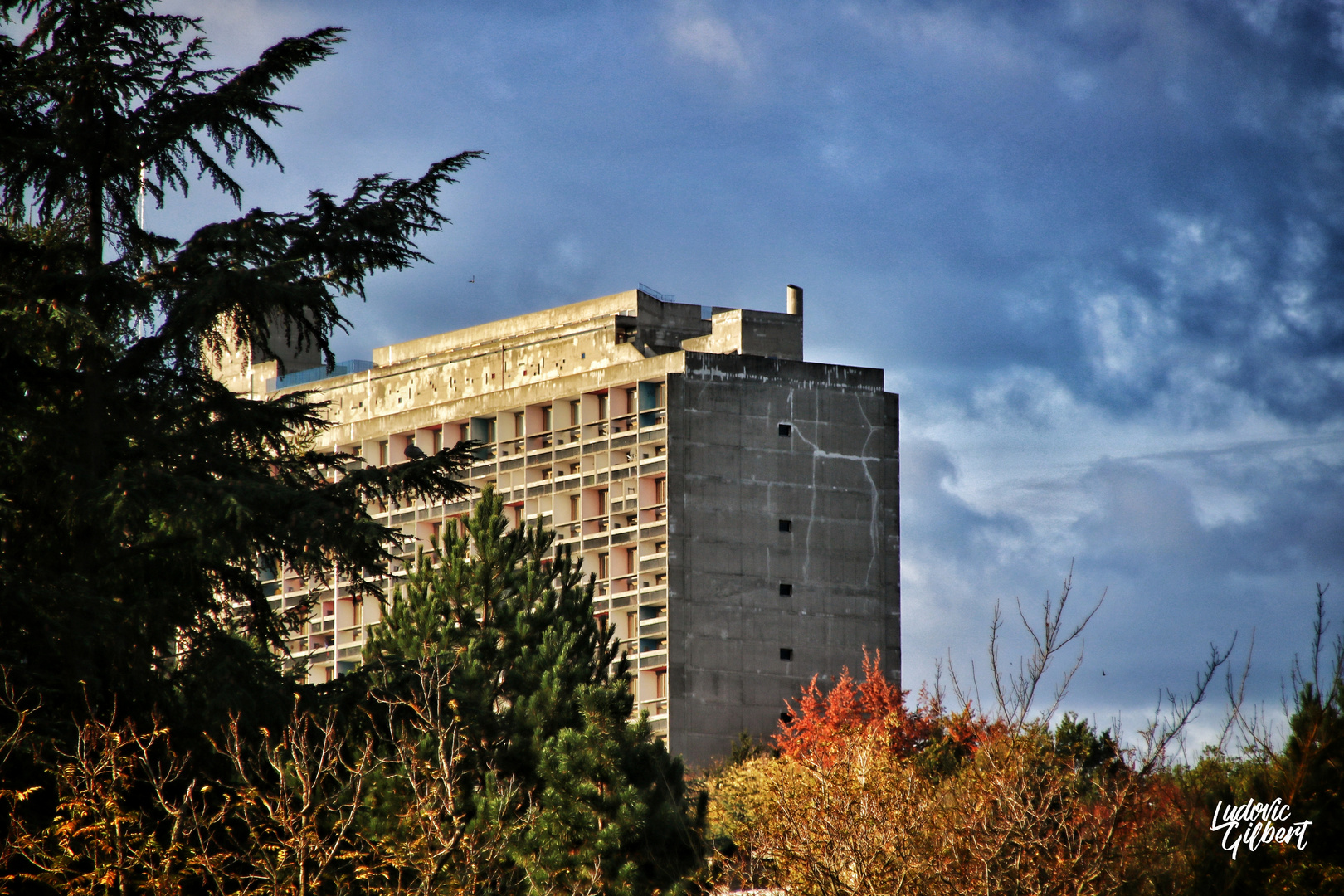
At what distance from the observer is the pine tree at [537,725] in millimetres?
26109

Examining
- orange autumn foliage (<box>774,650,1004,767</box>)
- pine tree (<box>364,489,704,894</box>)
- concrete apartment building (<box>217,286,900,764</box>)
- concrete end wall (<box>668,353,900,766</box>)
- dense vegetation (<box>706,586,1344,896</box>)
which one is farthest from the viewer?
concrete apartment building (<box>217,286,900,764</box>)

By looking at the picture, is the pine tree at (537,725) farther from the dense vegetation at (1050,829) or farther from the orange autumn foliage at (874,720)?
the orange autumn foliage at (874,720)

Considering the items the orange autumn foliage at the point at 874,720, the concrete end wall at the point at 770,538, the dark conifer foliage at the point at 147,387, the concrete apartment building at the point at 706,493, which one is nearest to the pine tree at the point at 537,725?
the dark conifer foliage at the point at 147,387

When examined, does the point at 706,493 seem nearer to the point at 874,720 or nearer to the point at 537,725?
the point at 874,720

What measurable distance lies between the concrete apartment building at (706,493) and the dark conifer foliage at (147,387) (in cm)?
4754

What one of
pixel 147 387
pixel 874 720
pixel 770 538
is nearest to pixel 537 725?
pixel 147 387

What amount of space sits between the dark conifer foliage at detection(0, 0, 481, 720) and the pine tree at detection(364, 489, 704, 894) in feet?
7.06

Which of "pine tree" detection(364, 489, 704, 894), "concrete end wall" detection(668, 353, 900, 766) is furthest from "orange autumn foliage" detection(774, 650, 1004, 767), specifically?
"pine tree" detection(364, 489, 704, 894)

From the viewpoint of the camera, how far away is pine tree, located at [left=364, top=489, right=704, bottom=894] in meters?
26.1

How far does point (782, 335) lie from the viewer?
75938 mm

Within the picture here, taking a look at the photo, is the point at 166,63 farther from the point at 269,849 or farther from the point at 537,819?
the point at 537,819

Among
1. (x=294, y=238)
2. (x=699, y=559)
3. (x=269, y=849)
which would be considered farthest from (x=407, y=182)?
(x=699, y=559)

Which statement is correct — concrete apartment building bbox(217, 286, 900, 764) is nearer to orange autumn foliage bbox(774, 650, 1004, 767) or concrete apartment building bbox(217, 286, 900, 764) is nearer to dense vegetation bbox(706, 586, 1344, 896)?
orange autumn foliage bbox(774, 650, 1004, 767)

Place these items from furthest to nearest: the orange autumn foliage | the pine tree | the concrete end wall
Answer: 1. the concrete end wall
2. the orange autumn foliage
3. the pine tree
